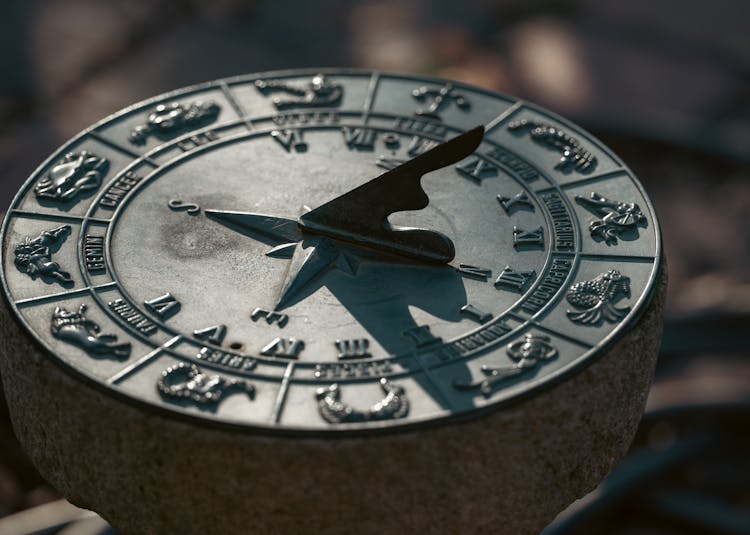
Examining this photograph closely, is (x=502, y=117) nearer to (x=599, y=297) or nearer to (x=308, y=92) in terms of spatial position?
(x=308, y=92)

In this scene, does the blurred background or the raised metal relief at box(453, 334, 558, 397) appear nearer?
the raised metal relief at box(453, 334, 558, 397)

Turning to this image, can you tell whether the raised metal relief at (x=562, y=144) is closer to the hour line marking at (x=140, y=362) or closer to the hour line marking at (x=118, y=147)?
the hour line marking at (x=118, y=147)

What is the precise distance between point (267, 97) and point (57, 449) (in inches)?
57.1

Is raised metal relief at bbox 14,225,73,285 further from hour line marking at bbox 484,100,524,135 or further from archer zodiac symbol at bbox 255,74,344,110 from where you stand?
hour line marking at bbox 484,100,524,135

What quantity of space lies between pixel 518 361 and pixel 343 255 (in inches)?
24.1

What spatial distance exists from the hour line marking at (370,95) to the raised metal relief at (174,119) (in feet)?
1.50

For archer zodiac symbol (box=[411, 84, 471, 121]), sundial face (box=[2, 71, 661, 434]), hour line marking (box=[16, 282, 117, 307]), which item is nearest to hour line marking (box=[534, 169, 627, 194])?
sundial face (box=[2, 71, 661, 434])

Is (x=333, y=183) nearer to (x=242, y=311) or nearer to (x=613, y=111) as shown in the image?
(x=242, y=311)

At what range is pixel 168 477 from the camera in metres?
Answer: 2.76

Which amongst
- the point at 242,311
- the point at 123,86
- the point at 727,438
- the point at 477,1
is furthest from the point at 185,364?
the point at 477,1

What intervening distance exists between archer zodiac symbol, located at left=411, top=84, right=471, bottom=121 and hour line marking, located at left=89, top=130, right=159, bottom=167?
85cm

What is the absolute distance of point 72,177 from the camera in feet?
11.4

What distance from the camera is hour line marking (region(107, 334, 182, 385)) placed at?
9.08 ft

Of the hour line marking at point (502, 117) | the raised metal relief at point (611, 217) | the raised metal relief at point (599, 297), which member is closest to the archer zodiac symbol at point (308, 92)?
the hour line marking at point (502, 117)
